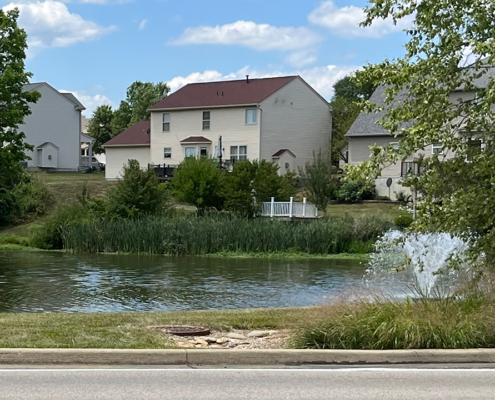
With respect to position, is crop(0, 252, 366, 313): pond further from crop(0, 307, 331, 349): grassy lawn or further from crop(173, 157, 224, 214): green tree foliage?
crop(173, 157, 224, 214): green tree foliage

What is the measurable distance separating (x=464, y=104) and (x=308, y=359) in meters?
5.99

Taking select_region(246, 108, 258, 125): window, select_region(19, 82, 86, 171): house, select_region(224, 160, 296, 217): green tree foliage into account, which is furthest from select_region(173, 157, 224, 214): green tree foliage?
select_region(19, 82, 86, 171): house

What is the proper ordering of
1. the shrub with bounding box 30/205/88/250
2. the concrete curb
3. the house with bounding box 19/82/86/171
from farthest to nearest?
the house with bounding box 19/82/86/171 < the shrub with bounding box 30/205/88/250 < the concrete curb

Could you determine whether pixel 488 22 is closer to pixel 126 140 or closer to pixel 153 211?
pixel 153 211

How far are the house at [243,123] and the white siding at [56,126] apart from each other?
13.3 m

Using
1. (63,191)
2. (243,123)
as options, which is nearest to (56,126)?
(63,191)

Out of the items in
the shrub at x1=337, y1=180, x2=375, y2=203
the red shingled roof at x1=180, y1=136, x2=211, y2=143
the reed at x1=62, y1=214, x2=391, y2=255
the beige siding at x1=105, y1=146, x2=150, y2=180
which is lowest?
the reed at x1=62, y1=214, x2=391, y2=255

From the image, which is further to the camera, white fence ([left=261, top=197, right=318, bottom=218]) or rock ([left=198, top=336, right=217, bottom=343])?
white fence ([left=261, top=197, right=318, bottom=218])

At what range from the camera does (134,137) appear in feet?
245

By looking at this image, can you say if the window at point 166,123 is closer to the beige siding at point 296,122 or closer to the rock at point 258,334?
the beige siding at point 296,122

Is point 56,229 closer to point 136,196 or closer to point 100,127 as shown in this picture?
point 136,196

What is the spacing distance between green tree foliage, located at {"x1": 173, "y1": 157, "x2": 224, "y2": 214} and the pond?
10.3 metres

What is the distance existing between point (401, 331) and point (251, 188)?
3868 cm

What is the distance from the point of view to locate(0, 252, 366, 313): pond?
21.8m
